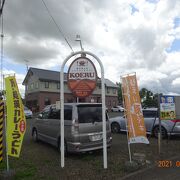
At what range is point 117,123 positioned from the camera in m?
13.8

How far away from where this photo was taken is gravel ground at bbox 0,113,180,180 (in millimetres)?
5848

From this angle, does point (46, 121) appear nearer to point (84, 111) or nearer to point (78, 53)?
point (84, 111)

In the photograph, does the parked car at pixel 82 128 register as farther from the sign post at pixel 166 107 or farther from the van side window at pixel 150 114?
the van side window at pixel 150 114

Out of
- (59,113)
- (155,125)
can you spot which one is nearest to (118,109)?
(155,125)

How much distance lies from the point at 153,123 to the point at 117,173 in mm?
6543

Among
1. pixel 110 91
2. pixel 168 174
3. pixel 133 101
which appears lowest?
pixel 168 174

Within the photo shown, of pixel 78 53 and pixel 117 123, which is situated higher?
pixel 78 53

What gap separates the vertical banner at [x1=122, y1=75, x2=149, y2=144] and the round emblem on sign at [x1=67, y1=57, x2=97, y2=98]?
1.16 meters

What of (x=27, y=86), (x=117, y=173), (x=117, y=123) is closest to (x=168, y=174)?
(x=117, y=173)

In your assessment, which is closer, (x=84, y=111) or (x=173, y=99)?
(x=84, y=111)

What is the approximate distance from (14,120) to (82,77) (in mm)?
2318

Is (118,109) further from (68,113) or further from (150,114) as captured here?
(68,113)

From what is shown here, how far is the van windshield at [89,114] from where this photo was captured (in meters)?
7.54

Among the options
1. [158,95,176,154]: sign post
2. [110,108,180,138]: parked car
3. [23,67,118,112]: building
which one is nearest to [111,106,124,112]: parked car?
[23,67,118,112]: building
